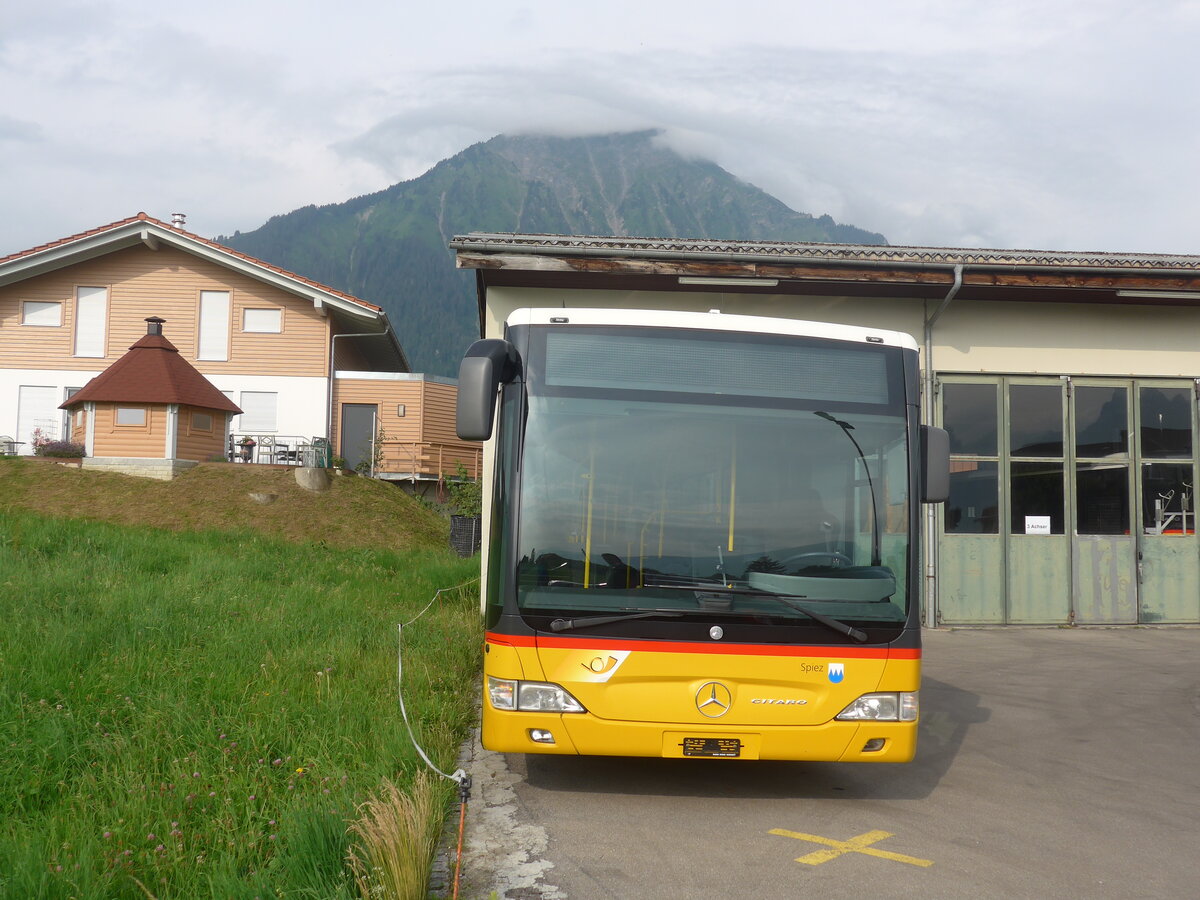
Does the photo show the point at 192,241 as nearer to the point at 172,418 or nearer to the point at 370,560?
the point at 172,418

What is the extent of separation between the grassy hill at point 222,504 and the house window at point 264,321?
8.88 metres

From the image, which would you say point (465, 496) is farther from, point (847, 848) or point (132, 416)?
point (847, 848)

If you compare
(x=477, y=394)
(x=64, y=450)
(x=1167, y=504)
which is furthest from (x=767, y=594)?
(x=64, y=450)

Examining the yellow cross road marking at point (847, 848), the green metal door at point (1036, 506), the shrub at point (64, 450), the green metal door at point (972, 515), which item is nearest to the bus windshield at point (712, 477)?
the yellow cross road marking at point (847, 848)

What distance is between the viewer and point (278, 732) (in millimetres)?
6070

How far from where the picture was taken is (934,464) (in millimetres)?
6062

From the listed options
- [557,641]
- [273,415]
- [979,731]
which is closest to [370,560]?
[979,731]

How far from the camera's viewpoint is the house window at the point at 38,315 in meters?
34.1

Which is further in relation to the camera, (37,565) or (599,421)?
(37,565)

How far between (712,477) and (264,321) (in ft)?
103

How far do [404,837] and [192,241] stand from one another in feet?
108

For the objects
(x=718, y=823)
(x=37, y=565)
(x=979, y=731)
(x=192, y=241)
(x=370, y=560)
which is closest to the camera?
(x=718, y=823)

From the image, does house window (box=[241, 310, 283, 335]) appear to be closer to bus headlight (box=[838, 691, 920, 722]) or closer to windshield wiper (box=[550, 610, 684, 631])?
windshield wiper (box=[550, 610, 684, 631])

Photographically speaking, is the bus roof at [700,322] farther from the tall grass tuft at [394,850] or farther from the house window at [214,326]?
the house window at [214,326]
